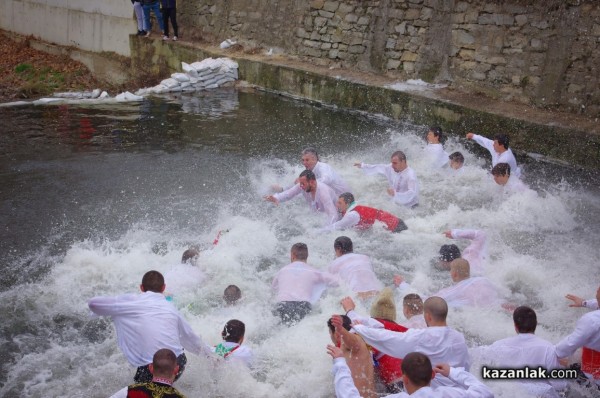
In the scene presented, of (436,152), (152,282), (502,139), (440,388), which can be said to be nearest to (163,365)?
(152,282)

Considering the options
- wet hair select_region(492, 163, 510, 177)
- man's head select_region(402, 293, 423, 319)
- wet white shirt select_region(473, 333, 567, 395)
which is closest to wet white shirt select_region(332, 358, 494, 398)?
wet white shirt select_region(473, 333, 567, 395)

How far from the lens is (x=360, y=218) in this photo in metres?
7.21

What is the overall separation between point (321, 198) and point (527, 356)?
3.83 meters

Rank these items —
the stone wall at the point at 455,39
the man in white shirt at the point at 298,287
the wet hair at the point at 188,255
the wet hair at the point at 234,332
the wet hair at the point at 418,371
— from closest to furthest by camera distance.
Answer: the wet hair at the point at 418,371 → the wet hair at the point at 234,332 → the man in white shirt at the point at 298,287 → the wet hair at the point at 188,255 → the stone wall at the point at 455,39

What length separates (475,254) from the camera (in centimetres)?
641

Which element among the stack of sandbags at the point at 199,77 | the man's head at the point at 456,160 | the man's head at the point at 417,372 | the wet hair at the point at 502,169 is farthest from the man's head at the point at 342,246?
the stack of sandbags at the point at 199,77

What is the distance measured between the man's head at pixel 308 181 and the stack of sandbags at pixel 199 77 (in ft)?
26.7

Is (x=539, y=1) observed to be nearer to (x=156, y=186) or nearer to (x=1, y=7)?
(x=156, y=186)

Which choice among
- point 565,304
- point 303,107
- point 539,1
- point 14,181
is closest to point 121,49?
point 303,107

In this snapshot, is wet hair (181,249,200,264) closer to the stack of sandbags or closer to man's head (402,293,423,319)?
man's head (402,293,423,319)

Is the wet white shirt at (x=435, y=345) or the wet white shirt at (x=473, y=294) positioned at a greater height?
the wet white shirt at (x=435, y=345)

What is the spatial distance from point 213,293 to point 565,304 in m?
3.46

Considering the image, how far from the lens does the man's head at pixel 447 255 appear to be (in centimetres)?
629

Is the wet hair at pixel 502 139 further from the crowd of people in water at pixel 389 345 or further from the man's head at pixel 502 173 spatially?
the crowd of people in water at pixel 389 345
